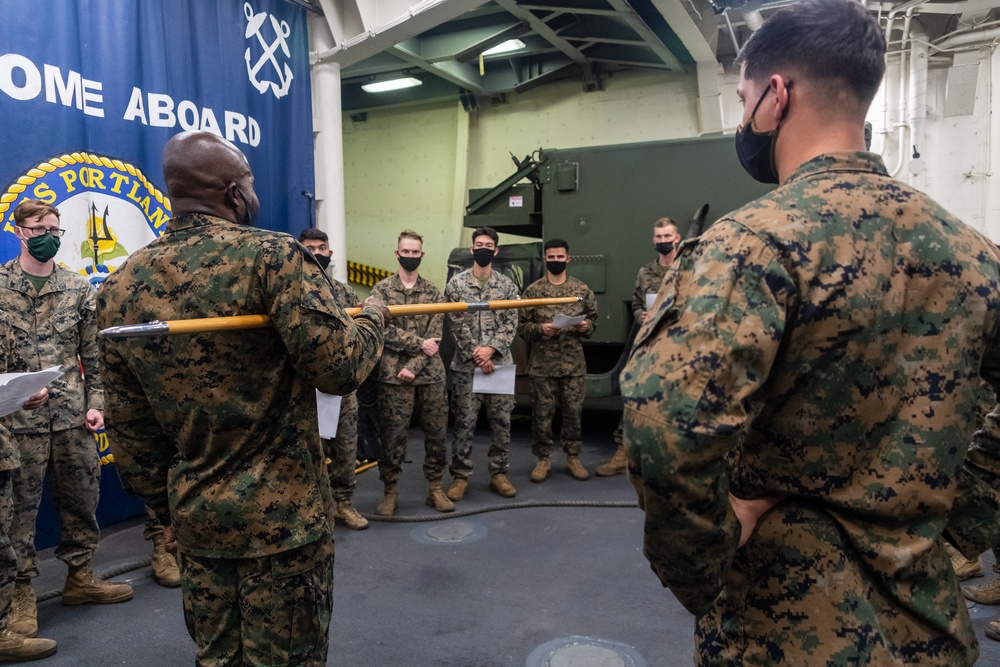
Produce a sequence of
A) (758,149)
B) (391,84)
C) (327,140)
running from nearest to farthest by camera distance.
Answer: (758,149) → (327,140) → (391,84)

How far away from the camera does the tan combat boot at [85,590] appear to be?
274 cm

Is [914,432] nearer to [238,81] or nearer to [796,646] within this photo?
[796,646]

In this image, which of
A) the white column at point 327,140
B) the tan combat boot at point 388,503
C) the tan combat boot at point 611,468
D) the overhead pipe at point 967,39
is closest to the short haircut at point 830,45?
the tan combat boot at point 388,503

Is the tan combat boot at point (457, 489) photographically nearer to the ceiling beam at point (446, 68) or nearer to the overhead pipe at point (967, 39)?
the ceiling beam at point (446, 68)

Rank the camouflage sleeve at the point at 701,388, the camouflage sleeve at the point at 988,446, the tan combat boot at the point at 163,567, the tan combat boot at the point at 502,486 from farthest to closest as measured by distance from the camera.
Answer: the tan combat boot at the point at 502,486 < the tan combat boot at the point at 163,567 < the camouflage sleeve at the point at 988,446 < the camouflage sleeve at the point at 701,388

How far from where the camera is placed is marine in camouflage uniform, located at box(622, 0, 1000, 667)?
0.81 metres

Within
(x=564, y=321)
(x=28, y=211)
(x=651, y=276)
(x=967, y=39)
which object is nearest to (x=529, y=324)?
(x=564, y=321)

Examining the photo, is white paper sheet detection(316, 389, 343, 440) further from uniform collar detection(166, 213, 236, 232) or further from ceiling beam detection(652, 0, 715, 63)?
ceiling beam detection(652, 0, 715, 63)

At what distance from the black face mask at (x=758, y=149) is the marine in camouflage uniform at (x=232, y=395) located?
2.86ft

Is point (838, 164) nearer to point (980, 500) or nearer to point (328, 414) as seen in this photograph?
point (980, 500)

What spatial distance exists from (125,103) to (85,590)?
2478 millimetres

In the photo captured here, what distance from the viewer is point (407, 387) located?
3814 millimetres

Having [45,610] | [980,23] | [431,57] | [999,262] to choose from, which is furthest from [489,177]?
[999,262]

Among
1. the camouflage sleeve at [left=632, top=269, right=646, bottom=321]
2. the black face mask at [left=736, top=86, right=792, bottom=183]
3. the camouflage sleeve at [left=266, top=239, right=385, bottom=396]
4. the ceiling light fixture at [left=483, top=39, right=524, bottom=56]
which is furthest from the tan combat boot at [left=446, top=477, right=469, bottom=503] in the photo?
the ceiling light fixture at [left=483, top=39, right=524, bottom=56]
